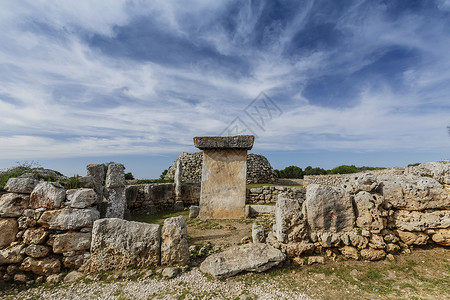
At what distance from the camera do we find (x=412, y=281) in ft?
12.3

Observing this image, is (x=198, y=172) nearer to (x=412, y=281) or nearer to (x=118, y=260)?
(x=118, y=260)

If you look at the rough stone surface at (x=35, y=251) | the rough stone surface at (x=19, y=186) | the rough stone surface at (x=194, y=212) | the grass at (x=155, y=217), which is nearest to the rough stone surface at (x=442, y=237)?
the rough stone surface at (x=194, y=212)

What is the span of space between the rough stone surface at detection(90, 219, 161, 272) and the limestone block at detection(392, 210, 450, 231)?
205 inches

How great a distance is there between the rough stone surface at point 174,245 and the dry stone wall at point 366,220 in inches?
76.8

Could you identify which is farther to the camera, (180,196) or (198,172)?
(198,172)

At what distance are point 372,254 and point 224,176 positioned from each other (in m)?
5.27

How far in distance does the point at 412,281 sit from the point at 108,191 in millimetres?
8098

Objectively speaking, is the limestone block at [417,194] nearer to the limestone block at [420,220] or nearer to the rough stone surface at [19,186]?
the limestone block at [420,220]

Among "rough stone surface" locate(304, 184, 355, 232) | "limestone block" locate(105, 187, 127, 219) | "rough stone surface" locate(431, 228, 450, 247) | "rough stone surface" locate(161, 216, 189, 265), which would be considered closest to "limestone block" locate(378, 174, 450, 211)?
"rough stone surface" locate(431, 228, 450, 247)

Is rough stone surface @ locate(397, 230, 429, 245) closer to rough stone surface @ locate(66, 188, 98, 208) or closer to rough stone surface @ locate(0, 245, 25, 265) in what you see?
rough stone surface @ locate(66, 188, 98, 208)

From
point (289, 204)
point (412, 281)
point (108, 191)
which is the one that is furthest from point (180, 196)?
point (412, 281)

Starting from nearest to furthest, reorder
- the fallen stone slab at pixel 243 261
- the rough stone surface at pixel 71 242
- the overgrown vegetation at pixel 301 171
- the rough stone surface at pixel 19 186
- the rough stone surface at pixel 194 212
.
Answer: the fallen stone slab at pixel 243 261 → the rough stone surface at pixel 71 242 → the rough stone surface at pixel 19 186 → the rough stone surface at pixel 194 212 → the overgrown vegetation at pixel 301 171

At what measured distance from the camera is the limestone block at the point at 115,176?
7234mm

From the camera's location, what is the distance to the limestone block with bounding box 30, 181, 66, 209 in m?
4.31
